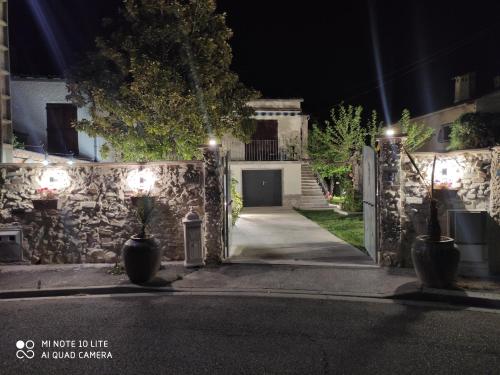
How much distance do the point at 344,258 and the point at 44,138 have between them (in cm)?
1451

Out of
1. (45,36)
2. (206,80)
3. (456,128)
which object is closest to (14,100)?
(45,36)

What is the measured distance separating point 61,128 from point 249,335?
15692 millimetres

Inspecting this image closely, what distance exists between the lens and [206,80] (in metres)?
12.0

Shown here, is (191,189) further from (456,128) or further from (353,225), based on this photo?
(456,128)

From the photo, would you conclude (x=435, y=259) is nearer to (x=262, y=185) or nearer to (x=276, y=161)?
(x=276, y=161)

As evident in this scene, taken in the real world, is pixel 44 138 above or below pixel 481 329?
above

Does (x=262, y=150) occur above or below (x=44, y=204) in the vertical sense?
above

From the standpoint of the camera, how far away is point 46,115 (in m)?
17.8

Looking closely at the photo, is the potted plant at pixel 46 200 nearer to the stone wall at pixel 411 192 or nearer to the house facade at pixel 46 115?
the stone wall at pixel 411 192

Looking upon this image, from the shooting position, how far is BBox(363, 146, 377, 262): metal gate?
866 cm

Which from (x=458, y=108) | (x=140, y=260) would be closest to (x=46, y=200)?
(x=140, y=260)

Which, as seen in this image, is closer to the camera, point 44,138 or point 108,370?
point 108,370

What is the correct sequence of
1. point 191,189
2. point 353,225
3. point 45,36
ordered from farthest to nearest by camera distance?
1. point 45,36
2. point 353,225
3. point 191,189

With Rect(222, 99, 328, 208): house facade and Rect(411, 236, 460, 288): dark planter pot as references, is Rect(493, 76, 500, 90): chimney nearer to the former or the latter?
Rect(222, 99, 328, 208): house facade
